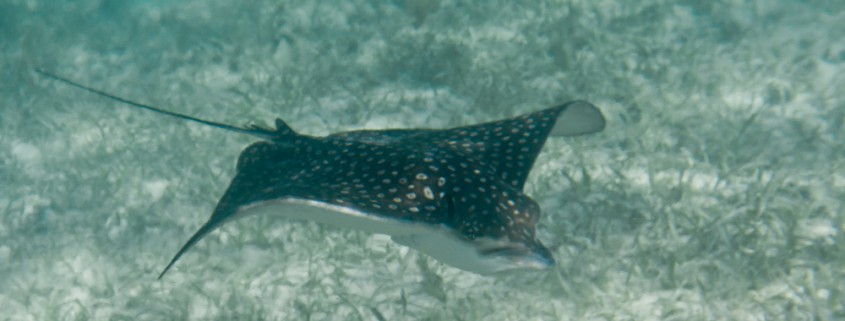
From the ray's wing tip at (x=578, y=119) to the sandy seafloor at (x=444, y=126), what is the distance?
0.57 m

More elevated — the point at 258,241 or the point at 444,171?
the point at 444,171

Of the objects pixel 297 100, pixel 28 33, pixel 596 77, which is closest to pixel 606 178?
pixel 596 77

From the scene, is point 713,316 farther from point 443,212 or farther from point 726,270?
point 443,212

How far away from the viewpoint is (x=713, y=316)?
150 inches

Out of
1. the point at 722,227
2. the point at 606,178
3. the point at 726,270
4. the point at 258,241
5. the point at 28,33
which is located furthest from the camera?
the point at 28,33

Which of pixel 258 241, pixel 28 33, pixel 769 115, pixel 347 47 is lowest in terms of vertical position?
pixel 28 33

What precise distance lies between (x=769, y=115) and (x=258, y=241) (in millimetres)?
5584

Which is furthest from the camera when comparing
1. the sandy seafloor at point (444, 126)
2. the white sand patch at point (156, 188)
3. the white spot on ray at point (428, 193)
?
the white sand patch at point (156, 188)

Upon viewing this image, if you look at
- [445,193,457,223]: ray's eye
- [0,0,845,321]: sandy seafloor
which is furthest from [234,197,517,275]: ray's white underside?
[0,0,845,321]: sandy seafloor

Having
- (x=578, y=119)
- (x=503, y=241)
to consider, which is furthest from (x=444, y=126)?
(x=503, y=241)

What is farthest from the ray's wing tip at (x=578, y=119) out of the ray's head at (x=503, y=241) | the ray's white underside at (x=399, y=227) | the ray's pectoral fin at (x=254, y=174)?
the ray's pectoral fin at (x=254, y=174)

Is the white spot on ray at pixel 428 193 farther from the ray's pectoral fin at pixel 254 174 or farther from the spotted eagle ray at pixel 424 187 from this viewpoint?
the ray's pectoral fin at pixel 254 174

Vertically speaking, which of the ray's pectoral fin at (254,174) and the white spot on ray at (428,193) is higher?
the white spot on ray at (428,193)

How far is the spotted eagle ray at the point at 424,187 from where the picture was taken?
10.0 ft
